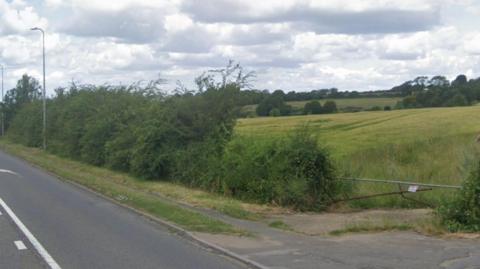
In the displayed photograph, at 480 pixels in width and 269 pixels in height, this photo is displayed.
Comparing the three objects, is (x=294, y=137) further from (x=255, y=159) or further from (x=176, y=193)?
(x=176, y=193)

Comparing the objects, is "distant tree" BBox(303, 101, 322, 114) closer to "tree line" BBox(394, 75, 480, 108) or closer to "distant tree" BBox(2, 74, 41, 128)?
"tree line" BBox(394, 75, 480, 108)

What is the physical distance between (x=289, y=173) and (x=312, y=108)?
57.6 metres

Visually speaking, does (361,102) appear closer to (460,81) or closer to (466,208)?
(460,81)

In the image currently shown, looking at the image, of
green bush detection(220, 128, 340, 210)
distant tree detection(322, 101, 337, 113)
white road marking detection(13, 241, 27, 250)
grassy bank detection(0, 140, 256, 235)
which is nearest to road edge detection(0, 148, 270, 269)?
grassy bank detection(0, 140, 256, 235)

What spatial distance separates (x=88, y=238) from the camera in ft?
42.7

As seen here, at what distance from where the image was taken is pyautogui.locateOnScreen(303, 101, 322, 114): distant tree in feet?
244

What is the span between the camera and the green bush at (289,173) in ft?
57.3

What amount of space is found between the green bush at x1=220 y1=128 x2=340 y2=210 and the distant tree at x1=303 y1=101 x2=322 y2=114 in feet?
181

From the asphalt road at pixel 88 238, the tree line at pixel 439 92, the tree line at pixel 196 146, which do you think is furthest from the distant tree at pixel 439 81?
the asphalt road at pixel 88 238

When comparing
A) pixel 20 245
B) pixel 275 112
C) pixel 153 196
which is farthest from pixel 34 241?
pixel 275 112

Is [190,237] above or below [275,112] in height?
below

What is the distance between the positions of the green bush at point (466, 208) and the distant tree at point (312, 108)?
61.1m

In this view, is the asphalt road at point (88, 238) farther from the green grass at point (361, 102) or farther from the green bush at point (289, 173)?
the green grass at point (361, 102)

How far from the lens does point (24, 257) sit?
1109cm
